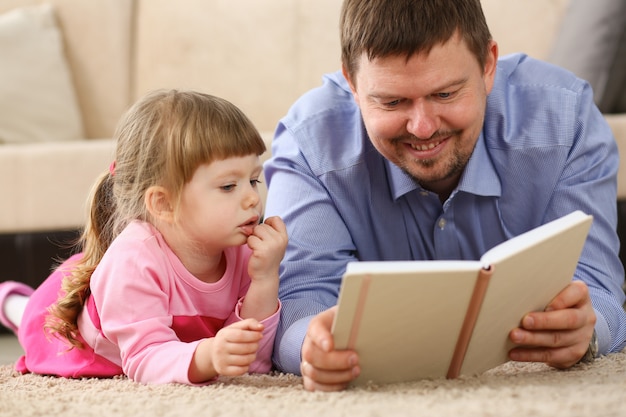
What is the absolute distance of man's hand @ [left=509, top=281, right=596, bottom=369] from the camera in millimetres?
1325

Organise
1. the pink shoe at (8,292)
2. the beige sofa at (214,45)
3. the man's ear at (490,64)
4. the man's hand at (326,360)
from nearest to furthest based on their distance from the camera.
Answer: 1. the man's hand at (326,360)
2. the man's ear at (490,64)
3. the pink shoe at (8,292)
4. the beige sofa at (214,45)

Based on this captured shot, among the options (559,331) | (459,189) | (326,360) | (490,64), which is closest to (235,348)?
(326,360)

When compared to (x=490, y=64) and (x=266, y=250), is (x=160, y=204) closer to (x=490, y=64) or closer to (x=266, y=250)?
(x=266, y=250)

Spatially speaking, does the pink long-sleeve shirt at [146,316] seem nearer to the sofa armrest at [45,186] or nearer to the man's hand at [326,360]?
the man's hand at [326,360]

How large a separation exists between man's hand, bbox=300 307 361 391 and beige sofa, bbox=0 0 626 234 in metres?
1.82

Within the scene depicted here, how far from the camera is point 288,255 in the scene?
67.3 inches

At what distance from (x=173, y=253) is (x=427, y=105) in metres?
0.52

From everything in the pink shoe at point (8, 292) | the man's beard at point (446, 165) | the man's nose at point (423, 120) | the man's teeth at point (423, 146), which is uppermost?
the man's nose at point (423, 120)

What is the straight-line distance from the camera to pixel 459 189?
172 cm

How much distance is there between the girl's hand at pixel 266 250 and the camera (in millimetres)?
1524

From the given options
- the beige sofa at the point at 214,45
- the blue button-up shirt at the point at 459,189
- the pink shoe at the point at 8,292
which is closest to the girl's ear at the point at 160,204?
the blue button-up shirt at the point at 459,189

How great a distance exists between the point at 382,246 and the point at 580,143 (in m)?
0.44

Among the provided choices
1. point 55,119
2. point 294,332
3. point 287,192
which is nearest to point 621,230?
point 287,192

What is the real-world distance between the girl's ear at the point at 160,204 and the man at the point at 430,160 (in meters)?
0.27
